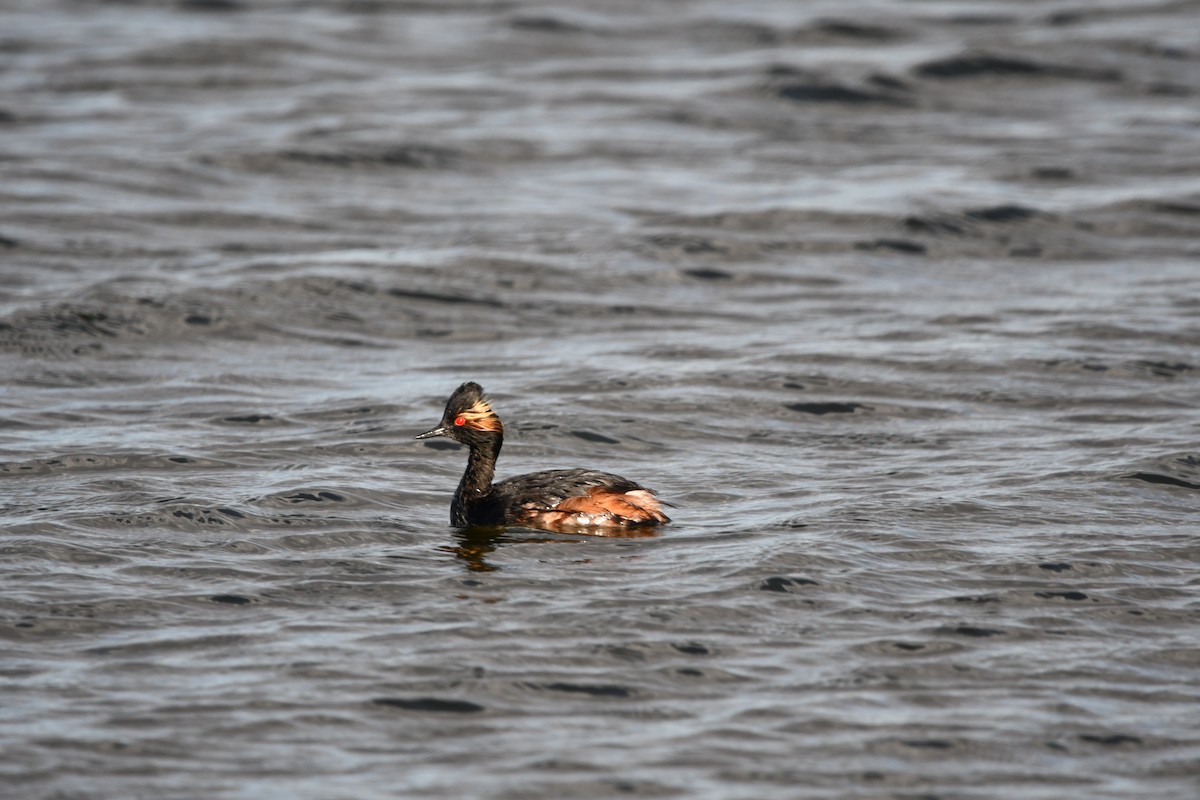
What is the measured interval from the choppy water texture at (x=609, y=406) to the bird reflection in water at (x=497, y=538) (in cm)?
4

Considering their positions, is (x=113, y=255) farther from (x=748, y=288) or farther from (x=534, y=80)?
(x=534, y=80)

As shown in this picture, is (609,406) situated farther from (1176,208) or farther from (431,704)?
(1176,208)

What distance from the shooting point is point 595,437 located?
1301cm

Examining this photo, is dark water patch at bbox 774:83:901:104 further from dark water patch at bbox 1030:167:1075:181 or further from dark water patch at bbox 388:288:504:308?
dark water patch at bbox 388:288:504:308

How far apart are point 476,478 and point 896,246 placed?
9.27 metres

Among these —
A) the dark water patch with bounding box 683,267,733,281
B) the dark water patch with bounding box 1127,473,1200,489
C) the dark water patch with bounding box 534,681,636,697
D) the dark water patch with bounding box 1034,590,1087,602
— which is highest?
the dark water patch with bounding box 683,267,733,281

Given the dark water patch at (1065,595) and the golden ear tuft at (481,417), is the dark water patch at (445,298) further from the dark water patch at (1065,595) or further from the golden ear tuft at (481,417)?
the dark water patch at (1065,595)

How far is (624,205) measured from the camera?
20.6 metres

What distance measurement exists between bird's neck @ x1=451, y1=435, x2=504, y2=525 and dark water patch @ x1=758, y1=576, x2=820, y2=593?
2.23 meters

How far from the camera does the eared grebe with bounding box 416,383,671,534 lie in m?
10.3

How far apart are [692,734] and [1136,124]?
18.7 metres

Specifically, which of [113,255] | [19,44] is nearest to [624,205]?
[113,255]

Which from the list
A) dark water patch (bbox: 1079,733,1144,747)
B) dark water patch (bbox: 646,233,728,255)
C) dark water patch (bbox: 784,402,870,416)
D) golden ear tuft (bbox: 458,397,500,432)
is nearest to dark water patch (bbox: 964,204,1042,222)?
dark water patch (bbox: 646,233,728,255)

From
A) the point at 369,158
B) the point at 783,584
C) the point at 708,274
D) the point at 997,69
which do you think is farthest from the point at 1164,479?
the point at 997,69
